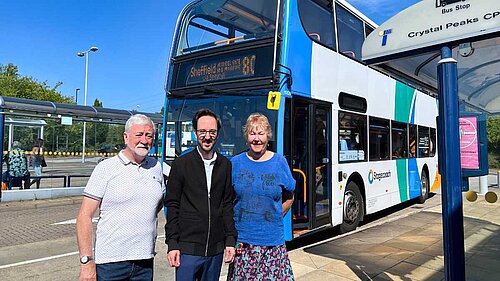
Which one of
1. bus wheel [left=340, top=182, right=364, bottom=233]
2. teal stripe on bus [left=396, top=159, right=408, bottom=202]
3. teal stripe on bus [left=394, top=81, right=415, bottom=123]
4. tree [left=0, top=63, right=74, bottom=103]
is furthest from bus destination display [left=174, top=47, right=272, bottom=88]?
tree [left=0, top=63, right=74, bottom=103]

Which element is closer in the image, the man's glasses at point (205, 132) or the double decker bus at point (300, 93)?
the man's glasses at point (205, 132)

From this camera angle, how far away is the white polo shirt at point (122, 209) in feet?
7.81

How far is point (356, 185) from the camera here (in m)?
7.30

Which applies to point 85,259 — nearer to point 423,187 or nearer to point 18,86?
point 423,187

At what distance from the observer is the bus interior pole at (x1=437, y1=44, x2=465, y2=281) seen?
297 centimetres

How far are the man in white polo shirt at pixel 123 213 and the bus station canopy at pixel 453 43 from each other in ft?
7.48

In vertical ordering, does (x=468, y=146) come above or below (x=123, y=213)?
above

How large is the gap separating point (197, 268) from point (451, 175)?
7.06 feet

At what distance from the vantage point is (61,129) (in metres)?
12.8

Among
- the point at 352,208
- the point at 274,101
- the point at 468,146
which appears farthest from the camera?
the point at 352,208

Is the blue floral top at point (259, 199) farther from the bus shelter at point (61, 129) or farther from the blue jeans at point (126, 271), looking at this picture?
the bus shelter at point (61, 129)

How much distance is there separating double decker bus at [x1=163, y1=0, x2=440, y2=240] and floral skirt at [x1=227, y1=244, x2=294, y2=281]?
2.59 meters

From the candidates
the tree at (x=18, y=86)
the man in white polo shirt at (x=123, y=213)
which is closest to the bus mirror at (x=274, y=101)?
the man in white polo shirt at (x=123, y=213)

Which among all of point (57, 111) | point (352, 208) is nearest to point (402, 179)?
point (352, 208)
